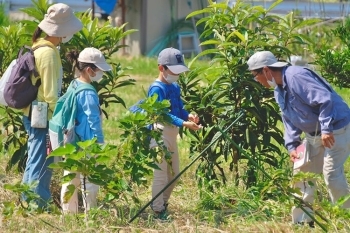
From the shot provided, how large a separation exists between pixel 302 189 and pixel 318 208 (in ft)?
2.09

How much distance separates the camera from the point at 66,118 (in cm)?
673

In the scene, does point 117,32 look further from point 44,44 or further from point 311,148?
point 311,148

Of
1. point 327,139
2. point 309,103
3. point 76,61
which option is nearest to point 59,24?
point 76,61

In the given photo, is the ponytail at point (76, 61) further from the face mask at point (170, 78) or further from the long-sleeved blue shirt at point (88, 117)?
the face mask at point (170, 78)

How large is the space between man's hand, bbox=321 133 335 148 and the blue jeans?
214 cm

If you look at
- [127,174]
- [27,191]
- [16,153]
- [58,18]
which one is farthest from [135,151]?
[16,153]

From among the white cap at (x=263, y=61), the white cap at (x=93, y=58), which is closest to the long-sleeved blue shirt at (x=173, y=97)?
the white cap at (x=93, y=58)

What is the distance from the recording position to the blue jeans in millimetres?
7086

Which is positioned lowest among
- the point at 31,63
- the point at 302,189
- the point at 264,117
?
the point at 302,189

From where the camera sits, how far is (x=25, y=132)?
778 centimetres

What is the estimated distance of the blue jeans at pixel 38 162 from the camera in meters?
7.09

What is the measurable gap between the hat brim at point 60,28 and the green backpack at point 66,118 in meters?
0.45

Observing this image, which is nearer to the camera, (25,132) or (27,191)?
(27,191)

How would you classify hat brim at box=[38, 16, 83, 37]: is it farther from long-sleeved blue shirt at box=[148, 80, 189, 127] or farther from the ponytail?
long-sleeved blue shirt at box=[148, 80, 189, 127]
